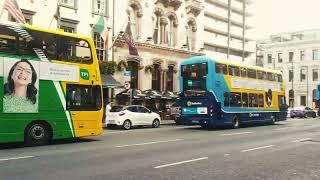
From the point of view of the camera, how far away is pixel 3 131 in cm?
1459

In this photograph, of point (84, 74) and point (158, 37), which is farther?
point (158, 37)

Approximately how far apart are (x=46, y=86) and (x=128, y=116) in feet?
35.9

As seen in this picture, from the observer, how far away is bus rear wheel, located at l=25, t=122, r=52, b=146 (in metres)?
15.6

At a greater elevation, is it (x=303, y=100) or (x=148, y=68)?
(x=148, y=68)

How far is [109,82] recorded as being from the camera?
3247cm

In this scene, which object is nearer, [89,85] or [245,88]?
[89,85]

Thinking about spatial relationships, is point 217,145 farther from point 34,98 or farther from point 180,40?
point 180,40

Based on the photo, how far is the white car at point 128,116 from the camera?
26.3 m

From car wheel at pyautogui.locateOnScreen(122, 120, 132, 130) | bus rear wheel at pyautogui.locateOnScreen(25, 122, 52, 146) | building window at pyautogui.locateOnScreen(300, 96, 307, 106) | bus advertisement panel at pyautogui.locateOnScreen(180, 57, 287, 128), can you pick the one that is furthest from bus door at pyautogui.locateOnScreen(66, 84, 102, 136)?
building window at pyautogui.locateOnScreen(300, 96, 307, 106)

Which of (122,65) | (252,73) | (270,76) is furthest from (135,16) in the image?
(252,73)

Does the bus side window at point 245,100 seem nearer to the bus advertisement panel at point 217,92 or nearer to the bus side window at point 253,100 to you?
the bus advertisement panel at point 217,92

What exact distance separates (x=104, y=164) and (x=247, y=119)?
18.5 meters

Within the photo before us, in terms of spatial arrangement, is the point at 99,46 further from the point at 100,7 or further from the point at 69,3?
the point at 69,3

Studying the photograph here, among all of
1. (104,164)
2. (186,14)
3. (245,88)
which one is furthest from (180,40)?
(104,164)
